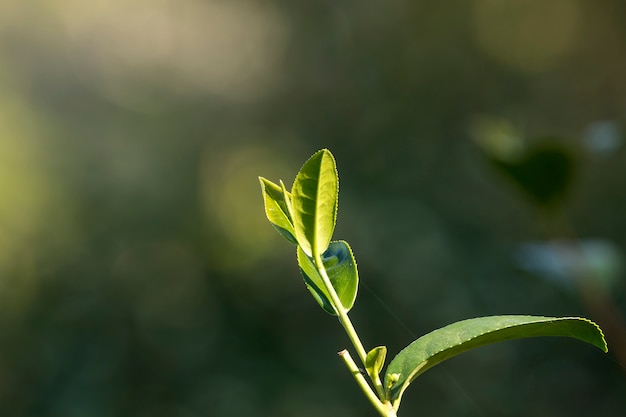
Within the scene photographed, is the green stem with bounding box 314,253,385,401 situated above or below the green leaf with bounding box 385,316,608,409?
above

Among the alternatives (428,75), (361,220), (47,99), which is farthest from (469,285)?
(47,99)

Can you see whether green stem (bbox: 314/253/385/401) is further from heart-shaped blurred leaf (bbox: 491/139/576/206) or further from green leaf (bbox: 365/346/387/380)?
heart-shaped blurred leaf (bbox: 491/139/576/206)

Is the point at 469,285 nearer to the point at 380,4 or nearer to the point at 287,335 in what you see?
the point at 287,335

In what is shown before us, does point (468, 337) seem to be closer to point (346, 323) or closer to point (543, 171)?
point (346, 323)

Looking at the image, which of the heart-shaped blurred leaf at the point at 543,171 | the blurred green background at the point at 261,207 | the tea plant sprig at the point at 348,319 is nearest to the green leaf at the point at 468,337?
the tea plant sprig at the point at 348,319

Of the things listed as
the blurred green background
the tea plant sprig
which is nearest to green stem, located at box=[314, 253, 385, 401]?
the tea plant sprig

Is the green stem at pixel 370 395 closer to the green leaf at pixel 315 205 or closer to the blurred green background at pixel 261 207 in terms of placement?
the green leaf at pixel 315 205

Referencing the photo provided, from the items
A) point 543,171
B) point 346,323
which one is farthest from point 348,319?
point 543,171
